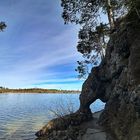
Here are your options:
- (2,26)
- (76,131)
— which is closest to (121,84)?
(76,131)

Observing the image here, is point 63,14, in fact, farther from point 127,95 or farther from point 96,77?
point 127,95

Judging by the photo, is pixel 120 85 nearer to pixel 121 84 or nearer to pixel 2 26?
pixel 121 84

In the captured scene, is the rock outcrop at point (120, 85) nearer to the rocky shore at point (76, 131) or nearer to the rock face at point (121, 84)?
the rock face at point (121, 84)

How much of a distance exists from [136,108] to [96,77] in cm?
1452

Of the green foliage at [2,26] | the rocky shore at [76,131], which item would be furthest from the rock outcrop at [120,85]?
the green foliage at [2,26]

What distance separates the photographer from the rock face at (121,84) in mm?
19688

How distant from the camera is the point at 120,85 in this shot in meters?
24.7

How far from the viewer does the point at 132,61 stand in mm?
23406

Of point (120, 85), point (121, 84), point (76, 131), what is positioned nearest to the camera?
point (121, 84)

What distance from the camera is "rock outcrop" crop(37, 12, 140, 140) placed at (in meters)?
19.8

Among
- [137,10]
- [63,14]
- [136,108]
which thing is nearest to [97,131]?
[136,108]

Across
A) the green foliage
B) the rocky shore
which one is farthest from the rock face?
the green foliage

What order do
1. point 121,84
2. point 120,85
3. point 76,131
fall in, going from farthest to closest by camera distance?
point 76,131 → point 120,85 → point 121,84

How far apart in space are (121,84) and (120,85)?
26 centimetres
